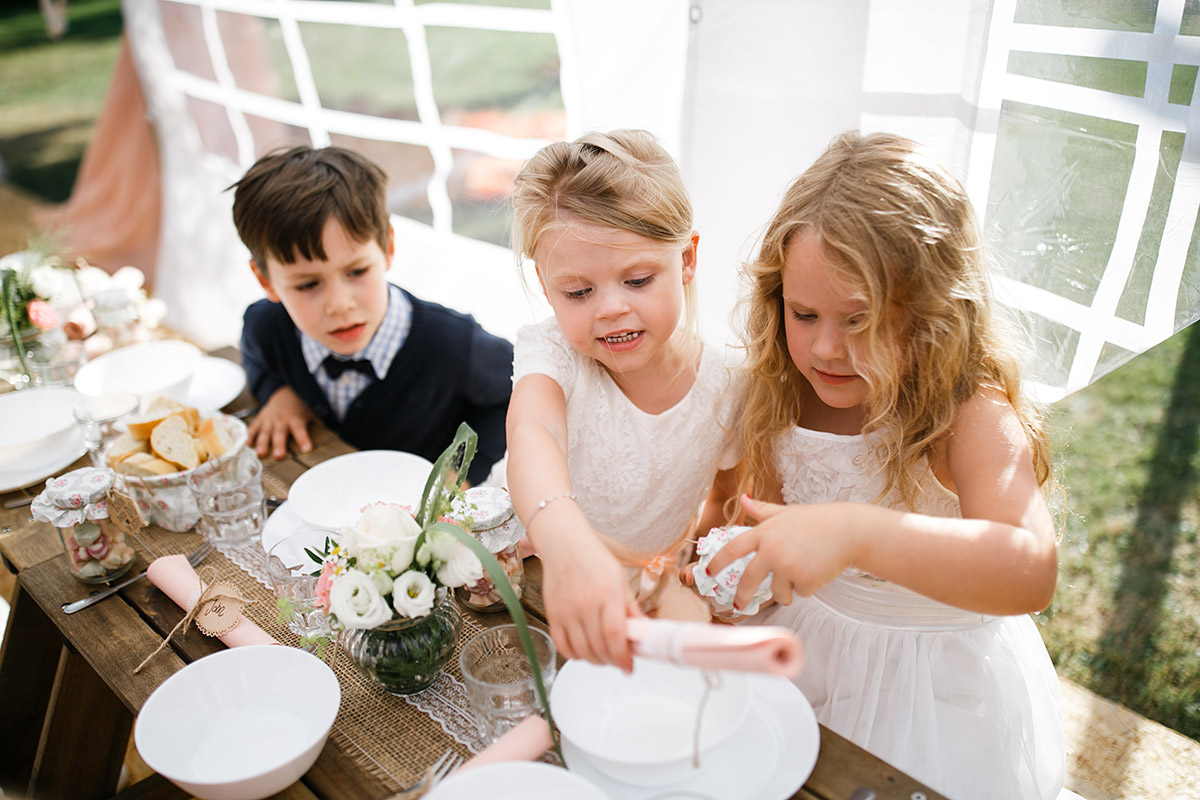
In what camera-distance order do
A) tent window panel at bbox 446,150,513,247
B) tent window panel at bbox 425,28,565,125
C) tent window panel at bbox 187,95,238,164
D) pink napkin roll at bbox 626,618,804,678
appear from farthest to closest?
tent window panel at bbox 425,28,565,125 < tent window panel at bbox 446,150,513,247 < tent window panel at bbox 187,95,238,164 < pink napkin roll at bbox 626,618,804,678

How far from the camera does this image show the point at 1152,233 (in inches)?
64.7

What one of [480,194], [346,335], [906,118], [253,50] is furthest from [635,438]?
[480,194]

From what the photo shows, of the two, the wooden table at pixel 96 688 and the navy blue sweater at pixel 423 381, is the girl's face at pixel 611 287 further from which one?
the navy blue sweater at pixel 423 381

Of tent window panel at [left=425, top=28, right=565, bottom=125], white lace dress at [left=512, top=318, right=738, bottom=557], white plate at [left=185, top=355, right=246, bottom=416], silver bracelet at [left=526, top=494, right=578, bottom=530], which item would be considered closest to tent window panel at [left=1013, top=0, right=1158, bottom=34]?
white lace dress at [left=512, top=318, right=738, bottom=557]

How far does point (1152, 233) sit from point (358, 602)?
1.66 metres

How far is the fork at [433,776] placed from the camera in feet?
3.33

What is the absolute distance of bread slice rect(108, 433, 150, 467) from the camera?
1.65 metres

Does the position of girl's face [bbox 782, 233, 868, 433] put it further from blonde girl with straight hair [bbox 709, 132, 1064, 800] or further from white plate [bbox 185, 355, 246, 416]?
white plate [bbox 185, 355, 246, 416]

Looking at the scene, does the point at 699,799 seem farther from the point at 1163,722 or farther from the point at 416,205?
the point at 416,205

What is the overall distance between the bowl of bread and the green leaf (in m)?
0.82

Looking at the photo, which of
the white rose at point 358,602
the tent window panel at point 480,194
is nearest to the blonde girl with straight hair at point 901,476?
the white rose at point 358,602

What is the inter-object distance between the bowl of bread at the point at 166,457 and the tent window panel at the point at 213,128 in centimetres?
275

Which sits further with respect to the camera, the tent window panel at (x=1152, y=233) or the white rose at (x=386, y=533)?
the tent window panel at (x=1152, y=233)

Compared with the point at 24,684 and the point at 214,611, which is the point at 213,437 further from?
the point at 24,684
